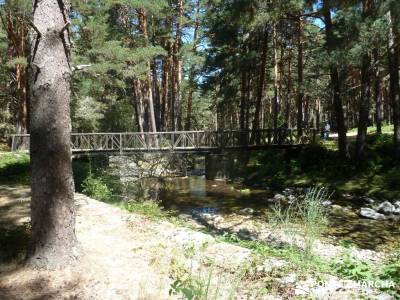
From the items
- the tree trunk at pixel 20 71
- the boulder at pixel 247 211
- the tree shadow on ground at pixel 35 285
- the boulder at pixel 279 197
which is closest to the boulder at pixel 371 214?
the boulder at pixel 279 197

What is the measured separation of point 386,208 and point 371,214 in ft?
2.16

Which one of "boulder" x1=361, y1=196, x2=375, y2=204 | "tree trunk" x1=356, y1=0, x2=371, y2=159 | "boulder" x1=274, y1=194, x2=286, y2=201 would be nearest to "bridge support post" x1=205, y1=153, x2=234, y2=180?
"boulder" x1=274, y1=194, x2=286, y2=201

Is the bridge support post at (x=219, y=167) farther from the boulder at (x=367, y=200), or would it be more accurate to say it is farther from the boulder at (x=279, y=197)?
the boulder at (x=367, y=200)

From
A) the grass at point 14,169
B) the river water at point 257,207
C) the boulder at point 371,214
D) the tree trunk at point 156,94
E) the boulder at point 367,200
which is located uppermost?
the tree trunk at point 156,94

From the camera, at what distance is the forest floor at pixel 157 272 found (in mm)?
3521

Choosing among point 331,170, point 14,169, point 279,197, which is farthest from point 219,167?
point 14,169

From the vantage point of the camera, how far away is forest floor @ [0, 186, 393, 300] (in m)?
3.52

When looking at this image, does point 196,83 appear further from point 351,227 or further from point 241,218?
point 351,227

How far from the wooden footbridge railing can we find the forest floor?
12118 mm

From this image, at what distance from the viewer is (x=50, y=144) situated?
4023 mm

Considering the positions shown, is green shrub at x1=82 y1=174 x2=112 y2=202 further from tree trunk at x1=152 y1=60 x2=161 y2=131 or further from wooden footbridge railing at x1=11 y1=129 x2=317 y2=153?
tree trunk at x1=152 y1=60 x2=161 y2=131

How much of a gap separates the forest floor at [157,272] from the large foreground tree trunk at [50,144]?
0.92 ft

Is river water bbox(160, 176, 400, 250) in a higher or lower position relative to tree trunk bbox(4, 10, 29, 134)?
lower

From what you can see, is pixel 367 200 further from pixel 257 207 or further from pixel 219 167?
pixel 219 167
